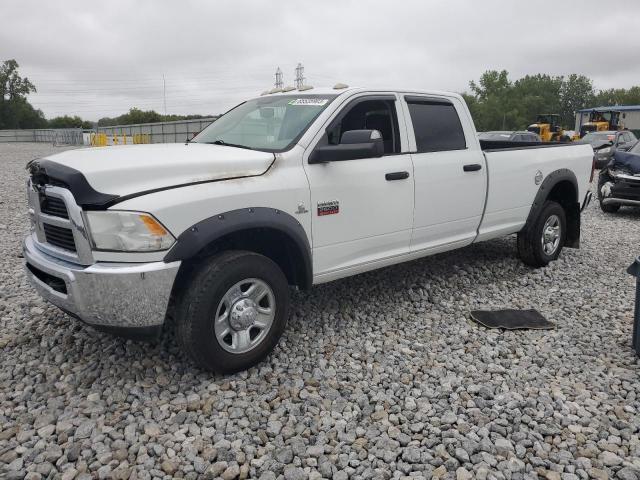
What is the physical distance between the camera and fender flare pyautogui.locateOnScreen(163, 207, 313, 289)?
10.0 feet

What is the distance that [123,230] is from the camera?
2.93m

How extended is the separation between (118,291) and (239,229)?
2.62 feet

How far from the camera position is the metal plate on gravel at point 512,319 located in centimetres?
445

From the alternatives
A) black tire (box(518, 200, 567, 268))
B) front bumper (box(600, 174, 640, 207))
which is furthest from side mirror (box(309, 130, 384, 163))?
front bumper (box(600, 174, 640, 207))

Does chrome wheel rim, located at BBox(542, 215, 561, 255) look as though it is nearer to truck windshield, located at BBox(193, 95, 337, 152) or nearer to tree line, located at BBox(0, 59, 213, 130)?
truck windshield, located at BBox(193, 95, 337, 152)

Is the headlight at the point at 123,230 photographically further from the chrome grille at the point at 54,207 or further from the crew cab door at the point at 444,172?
the crew cab door at the point at 444,172

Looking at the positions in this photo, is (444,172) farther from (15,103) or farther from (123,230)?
(15,103)

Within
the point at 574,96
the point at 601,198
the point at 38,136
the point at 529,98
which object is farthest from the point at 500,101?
the point at 601,198

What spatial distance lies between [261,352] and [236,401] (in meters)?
0.42

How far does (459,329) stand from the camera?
4.39m

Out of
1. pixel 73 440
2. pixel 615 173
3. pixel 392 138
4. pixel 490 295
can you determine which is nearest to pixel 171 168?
pixel 73 440

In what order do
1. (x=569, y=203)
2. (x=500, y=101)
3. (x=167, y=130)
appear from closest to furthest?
(x=569, y=203), (x=167, y=130), (x=500, y=101)

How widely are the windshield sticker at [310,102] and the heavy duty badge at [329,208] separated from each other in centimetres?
82

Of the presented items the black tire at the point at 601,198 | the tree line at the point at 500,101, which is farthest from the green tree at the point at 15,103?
the black tire at the point at 601,198
